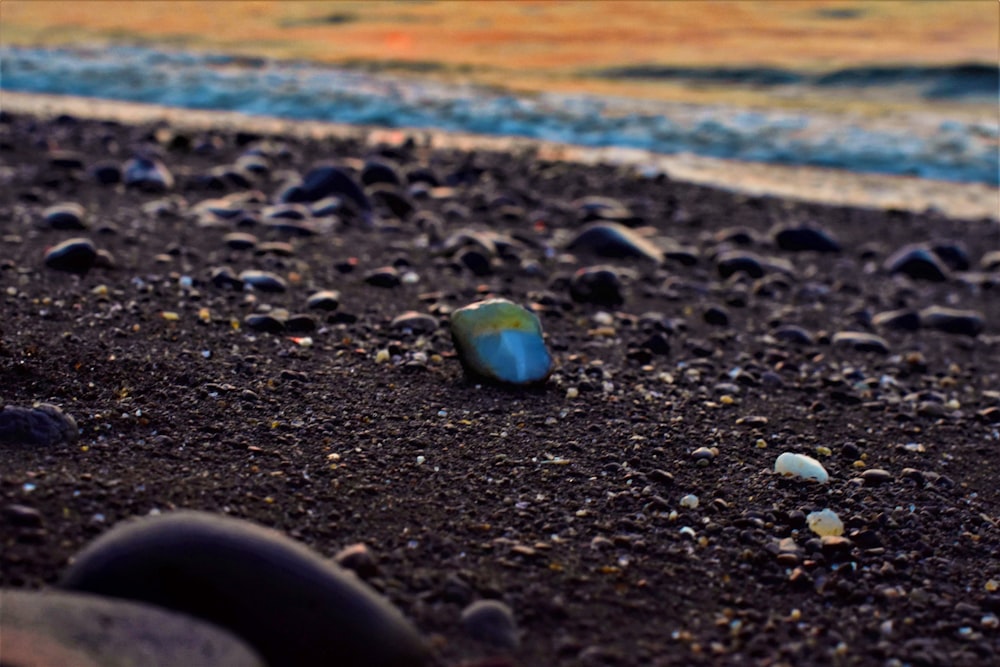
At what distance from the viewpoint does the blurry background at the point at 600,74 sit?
9.47 metres

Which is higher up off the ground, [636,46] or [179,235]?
[636,46]

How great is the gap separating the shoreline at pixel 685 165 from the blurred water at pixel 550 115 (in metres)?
0.31

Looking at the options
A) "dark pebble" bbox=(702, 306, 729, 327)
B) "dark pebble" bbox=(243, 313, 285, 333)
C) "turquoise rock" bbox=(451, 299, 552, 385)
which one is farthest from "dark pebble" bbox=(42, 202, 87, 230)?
"dark pebble" bbox=(702, 306, 729, 327)

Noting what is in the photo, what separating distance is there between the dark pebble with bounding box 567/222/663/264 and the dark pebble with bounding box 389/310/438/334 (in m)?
1.66

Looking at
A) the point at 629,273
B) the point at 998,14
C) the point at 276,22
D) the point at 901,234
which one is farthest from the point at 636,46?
the point at 629,273

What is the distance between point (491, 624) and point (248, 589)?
1.49ft

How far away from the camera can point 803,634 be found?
1.78 meters

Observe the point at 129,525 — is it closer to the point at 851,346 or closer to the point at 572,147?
the point at 851,346

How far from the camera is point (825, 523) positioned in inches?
86.7

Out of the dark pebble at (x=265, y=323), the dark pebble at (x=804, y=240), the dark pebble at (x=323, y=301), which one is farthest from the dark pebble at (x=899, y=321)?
the dark pebble at (x=265, y=323)

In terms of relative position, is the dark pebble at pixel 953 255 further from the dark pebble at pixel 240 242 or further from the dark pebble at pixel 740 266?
the dark pebble at pixel 240 242

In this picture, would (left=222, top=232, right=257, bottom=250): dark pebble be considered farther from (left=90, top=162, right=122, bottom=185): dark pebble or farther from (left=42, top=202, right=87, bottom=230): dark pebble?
(left=90, top=162, right=122, bottom=185): dark pebble

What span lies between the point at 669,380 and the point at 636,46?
13990 millimetres

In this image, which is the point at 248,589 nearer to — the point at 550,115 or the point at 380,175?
the point at 380,175
